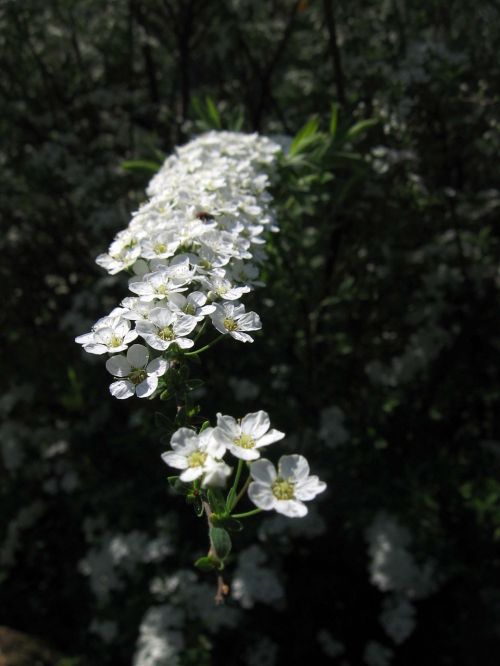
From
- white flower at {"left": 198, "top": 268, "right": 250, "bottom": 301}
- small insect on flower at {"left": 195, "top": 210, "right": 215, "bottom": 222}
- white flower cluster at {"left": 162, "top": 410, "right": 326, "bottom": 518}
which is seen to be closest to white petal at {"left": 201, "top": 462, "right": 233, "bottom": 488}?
white flower cluster at {"left": 162, "top": 410, "right": 326, "bottom": 518}

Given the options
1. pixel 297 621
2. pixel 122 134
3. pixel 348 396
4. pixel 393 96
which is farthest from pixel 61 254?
pixel 297 621

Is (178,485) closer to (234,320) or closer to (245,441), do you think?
(245,441)

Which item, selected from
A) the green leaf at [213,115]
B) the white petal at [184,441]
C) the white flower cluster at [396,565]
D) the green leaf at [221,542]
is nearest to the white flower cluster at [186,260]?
the white petal at [184,441]

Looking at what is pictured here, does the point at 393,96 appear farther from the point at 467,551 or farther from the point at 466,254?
the point at 467,551

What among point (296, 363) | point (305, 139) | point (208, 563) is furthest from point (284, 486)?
point (296, 363)

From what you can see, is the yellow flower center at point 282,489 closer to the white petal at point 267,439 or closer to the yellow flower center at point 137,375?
the white petal at point 267,439

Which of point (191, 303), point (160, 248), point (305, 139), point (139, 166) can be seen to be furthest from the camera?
point (139, 166)

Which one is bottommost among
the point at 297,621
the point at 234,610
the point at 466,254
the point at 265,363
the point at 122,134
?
the point at 297,621
